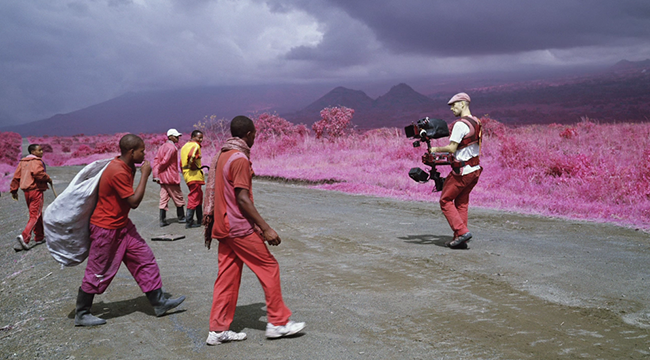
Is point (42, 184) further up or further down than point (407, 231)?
further up

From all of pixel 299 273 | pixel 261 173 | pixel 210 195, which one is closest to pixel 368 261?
pixel 299 273

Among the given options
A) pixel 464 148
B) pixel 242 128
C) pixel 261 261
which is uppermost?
pixel 242 128

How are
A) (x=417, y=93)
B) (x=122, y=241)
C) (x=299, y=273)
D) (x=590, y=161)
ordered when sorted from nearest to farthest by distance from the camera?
(x=122, y=241) < (x=299, y=273) < (x=590, y=161) < (x=417, y=93)

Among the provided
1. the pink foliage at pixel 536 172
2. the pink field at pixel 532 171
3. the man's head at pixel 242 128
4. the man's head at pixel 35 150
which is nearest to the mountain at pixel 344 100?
the pink field at pixel 532 171

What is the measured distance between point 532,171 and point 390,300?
11.8m

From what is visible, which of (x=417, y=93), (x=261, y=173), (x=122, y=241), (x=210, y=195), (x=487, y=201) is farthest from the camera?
(x=417, y=93)

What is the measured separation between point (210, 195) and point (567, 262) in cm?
517

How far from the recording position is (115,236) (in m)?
4.86

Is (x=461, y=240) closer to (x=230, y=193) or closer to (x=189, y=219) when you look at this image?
(x=230, y=193)

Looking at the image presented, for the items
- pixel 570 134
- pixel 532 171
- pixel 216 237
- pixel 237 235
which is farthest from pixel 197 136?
pixel 570 134

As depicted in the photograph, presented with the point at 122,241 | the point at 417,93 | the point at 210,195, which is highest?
the point at 417,93

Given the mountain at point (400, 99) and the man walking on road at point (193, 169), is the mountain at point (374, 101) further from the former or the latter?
the man walking on road at point (193, 169)

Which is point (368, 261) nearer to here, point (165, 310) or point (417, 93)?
point (165, 310)

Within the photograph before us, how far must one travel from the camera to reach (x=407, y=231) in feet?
30.6
